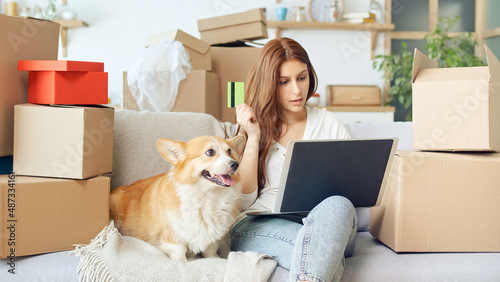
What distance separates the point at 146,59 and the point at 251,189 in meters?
1.33

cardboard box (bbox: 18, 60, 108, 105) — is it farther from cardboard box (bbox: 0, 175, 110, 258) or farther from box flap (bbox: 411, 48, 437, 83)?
box flap (bbox: 411, 48, 437, 83)

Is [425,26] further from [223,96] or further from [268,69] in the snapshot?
[268,69]

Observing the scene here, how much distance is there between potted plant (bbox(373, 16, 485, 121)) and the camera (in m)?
4.16

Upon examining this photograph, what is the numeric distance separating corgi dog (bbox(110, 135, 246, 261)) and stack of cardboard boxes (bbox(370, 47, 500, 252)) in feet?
1.80

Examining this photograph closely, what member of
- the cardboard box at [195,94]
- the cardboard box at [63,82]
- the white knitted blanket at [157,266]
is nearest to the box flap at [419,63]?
the white knitted blanket at [157,266]

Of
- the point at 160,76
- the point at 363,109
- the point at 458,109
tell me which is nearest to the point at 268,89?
the point at 458,109

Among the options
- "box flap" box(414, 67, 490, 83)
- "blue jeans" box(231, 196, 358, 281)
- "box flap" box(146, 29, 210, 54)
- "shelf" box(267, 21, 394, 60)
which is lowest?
"blue jeans" box(231, 196, 358, 281)

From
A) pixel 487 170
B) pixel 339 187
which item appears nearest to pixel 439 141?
pixel 487 170

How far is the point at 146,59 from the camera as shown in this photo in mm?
2592

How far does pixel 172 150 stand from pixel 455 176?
35.8 inches

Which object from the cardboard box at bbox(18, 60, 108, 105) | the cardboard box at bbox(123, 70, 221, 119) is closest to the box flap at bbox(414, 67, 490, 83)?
the cardboard box at bbox(18, 60, 108, 105)

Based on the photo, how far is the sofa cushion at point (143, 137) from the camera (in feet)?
5.74

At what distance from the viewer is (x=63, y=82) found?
143 centimetres

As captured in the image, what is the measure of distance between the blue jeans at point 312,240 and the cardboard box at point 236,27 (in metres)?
1.69
